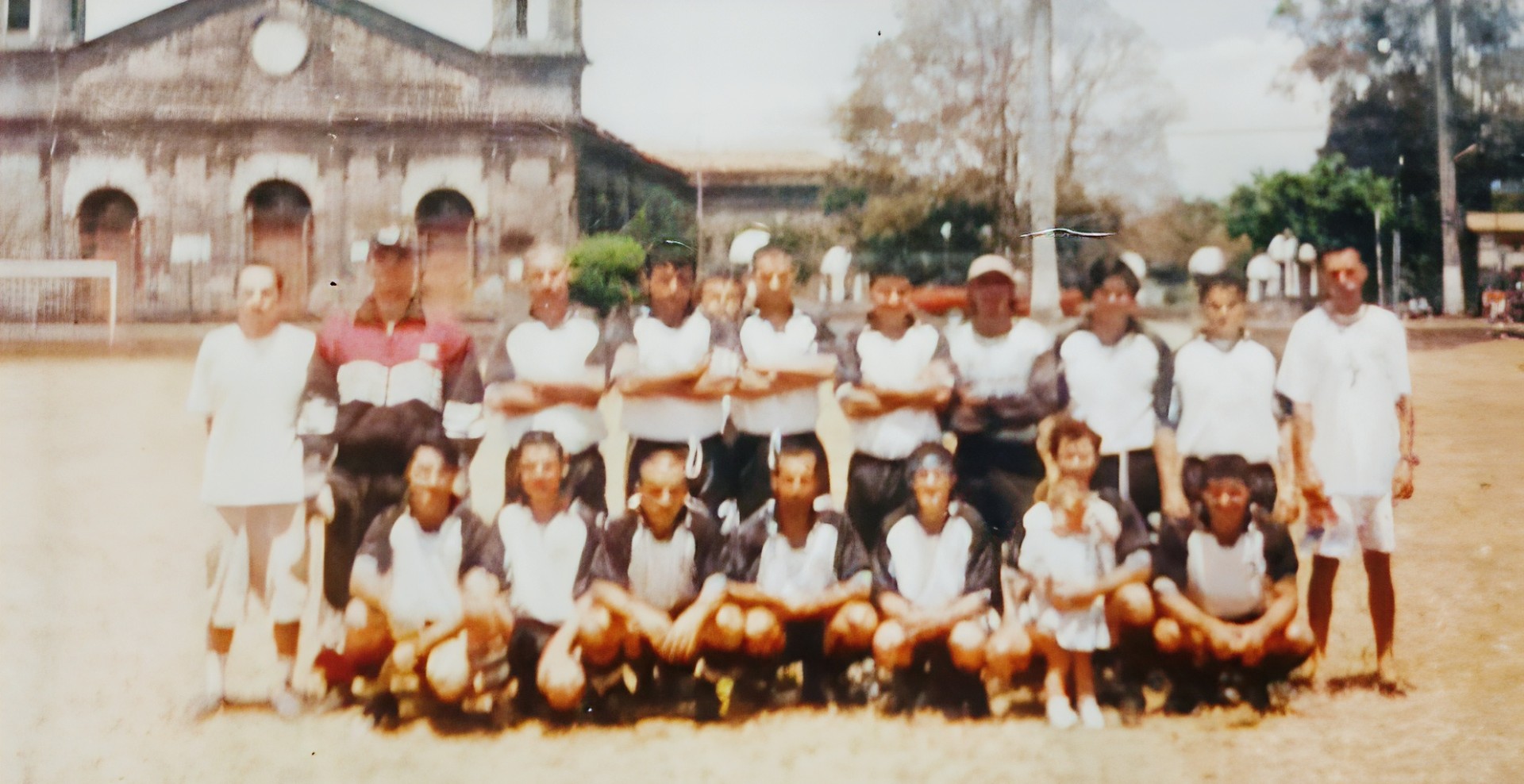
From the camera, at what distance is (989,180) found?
161 inches

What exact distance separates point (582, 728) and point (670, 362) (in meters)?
1.05

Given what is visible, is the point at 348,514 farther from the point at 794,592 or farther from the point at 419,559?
the point at 794,592

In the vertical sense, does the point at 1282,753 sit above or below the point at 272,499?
below

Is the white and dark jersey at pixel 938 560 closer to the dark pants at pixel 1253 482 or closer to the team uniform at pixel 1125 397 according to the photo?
the team uniform at pixel 1125 397

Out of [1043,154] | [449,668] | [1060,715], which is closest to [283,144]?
[449,668]

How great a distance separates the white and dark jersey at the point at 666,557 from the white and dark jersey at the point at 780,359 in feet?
1.21

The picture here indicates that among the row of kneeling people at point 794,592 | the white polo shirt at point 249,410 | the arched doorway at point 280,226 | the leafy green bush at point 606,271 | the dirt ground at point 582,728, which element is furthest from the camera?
the arched doorway at point 280,226

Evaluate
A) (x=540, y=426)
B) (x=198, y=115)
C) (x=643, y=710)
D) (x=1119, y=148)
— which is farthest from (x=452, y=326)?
(x=1119, y=148)

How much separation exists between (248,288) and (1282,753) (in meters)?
3.08

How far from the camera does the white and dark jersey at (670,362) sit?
3168 millimetres

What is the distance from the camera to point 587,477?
3143 millimetres

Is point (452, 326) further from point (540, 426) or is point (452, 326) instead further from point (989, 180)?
point (989, 180)

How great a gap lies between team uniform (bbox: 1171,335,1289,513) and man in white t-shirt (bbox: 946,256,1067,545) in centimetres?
35

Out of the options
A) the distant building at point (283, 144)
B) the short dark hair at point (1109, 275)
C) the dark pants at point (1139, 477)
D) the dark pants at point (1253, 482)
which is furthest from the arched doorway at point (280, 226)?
the dark pants at point (1253, 482)
